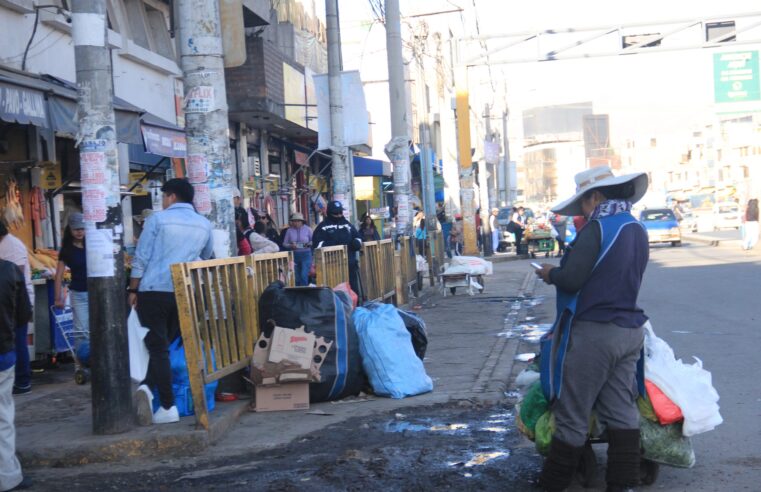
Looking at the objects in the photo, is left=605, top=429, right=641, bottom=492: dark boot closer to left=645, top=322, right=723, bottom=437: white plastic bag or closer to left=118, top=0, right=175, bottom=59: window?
left=645, top=322, right=723, bottom=437: white plastic bag

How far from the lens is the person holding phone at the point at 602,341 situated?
206 inches

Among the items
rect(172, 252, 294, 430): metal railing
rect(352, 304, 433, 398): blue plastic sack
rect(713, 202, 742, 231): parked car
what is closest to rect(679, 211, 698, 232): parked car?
rect(713, 202, 742, 231): parked car

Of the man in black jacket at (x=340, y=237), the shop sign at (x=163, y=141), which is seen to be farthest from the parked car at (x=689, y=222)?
the shop sign at (x=163, y=141)

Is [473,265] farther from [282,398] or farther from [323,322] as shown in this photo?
[282,398]

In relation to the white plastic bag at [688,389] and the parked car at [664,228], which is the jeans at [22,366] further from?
the parked car at [664,228]

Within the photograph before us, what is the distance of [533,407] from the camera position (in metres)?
5.73

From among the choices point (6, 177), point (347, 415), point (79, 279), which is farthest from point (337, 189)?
point (347, 415)

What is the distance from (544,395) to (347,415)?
2.55 metres

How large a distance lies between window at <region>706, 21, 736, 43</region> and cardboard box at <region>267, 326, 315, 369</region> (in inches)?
968

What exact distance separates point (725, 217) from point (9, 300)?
5751 centimetres

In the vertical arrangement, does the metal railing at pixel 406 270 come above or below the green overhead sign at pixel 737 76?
below

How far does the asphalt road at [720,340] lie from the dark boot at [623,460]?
1.75 feet

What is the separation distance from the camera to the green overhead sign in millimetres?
34500

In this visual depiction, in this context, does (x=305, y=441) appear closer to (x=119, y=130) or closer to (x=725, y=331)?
(x=119, y=130)
